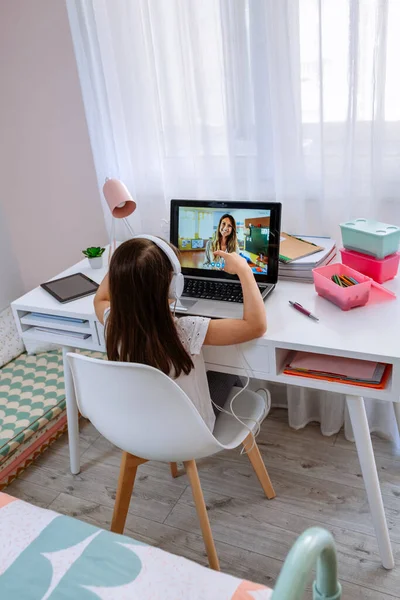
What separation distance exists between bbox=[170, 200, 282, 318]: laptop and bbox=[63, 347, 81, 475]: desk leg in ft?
1.68

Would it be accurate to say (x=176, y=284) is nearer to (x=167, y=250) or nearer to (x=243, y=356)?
(x=167, y=250)

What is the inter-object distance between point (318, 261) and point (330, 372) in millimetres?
404

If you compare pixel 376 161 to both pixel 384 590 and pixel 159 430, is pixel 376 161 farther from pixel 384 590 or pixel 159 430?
pixel 384 590

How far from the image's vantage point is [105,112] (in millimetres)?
2018

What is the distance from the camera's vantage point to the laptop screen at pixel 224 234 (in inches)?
60.7

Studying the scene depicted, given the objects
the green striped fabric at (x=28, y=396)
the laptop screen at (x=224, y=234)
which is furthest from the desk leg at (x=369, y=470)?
the green striped fabric at (x=28, y=396)

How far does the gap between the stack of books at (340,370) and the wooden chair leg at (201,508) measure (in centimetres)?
36

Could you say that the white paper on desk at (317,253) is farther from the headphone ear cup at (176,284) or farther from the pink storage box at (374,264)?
the headphone ear cup at (176,284)

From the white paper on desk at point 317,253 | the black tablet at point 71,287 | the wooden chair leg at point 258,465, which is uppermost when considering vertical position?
the white paper on desk at point 317,253

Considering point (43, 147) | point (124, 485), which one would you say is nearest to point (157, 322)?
point (124, 485)

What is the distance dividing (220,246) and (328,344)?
0.50m

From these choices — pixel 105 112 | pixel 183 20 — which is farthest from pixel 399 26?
pixel 105 112

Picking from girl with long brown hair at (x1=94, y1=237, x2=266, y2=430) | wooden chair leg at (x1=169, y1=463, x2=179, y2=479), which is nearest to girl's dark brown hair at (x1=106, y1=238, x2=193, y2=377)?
girl with long brown hair at (x1=94, y1=237, x2=266, y2=430)

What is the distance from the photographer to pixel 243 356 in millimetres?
1402
